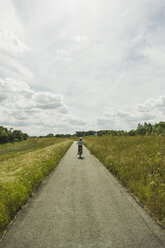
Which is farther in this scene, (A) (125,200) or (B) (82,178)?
(B) (82,178)

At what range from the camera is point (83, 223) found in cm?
430

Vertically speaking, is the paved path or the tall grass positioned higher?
the paved path

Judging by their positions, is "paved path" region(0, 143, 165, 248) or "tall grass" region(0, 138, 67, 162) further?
"tall grass" region(0, 138, 67, 162)

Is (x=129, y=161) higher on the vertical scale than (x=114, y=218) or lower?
higher

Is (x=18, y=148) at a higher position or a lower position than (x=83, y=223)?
lower

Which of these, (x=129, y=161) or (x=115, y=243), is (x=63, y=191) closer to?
(x=115, y=243)

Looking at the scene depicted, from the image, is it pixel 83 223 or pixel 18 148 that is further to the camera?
pixel 18 148

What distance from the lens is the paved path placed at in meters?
3.54

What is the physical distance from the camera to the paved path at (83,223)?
3543mm

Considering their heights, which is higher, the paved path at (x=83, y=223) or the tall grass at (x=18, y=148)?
the paved path at (x=83, y=223)

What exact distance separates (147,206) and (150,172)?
3399 mm

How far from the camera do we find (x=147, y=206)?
527 centimetres

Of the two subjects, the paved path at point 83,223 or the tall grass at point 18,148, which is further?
the tall grass at point 18,148

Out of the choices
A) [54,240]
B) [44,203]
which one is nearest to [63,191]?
[44,203]
